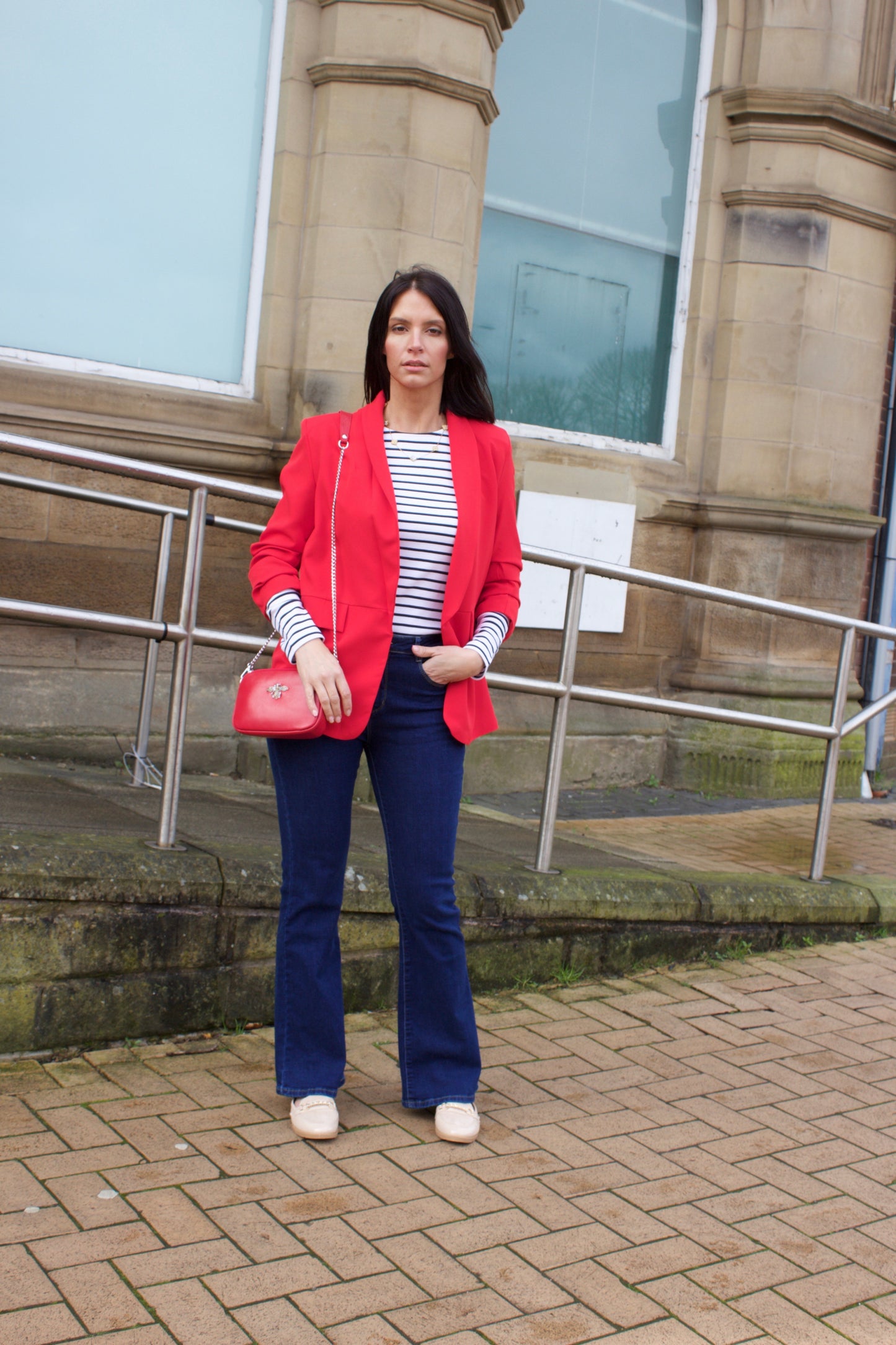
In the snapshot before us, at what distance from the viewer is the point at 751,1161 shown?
3076mm

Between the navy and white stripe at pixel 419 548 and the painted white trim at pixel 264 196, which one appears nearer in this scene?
the navy and white stripe at pixel 419 548

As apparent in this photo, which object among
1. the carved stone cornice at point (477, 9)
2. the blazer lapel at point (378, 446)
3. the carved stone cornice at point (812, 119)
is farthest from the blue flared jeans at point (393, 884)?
the carved stone cornice at point (812, 119)

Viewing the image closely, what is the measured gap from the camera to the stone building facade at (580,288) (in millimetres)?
6070

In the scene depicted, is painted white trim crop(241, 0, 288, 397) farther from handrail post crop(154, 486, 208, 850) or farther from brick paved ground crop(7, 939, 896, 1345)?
brick paved ground crop(7, 939, 896, 1345)

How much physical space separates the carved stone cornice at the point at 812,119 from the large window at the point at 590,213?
312mm

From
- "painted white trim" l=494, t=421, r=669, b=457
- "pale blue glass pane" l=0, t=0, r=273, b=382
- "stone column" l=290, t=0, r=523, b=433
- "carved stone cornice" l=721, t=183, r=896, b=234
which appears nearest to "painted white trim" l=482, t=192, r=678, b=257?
"carved stone cornice" l=721, t=183, r=896, b=234

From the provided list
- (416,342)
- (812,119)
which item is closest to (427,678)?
(416,342)

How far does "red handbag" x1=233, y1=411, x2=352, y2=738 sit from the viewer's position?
109 inches

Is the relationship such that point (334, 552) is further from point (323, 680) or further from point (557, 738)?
point (557, 738)

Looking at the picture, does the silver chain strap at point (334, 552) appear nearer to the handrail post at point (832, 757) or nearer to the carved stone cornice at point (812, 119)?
the handrail post at point (832, 757)

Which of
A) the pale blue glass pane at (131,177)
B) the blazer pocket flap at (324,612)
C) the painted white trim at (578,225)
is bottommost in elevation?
the blazer pocket flap at (324,612)

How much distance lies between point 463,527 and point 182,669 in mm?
1019

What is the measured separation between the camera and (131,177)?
19.8 ft

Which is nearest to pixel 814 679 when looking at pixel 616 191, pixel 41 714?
pixel 616 191
